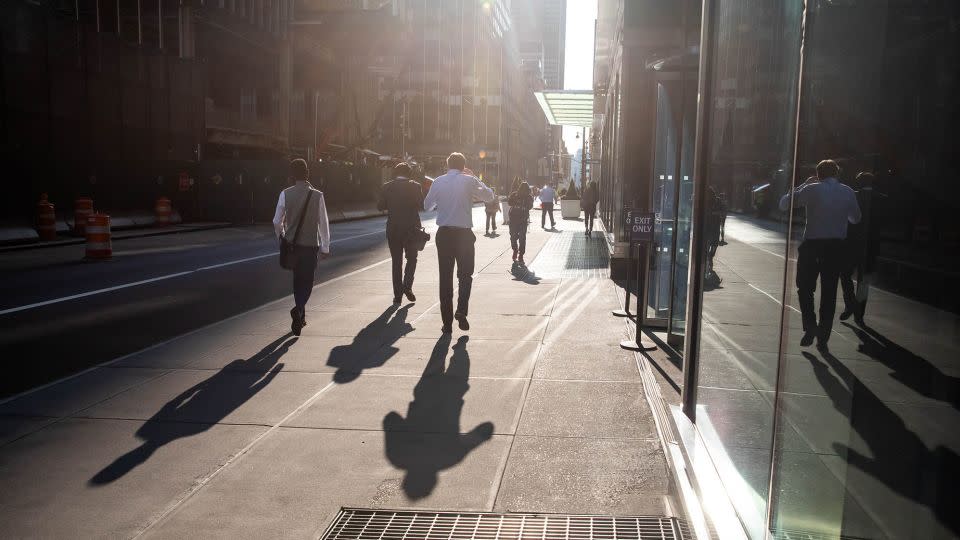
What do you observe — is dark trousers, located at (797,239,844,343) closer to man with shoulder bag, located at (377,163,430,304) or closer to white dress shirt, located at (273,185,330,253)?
white dress shirt, located at (273,185,330,253)

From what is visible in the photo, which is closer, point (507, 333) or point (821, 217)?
point (821, 217)

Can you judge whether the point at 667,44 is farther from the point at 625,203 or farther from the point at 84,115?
the point at 84,115

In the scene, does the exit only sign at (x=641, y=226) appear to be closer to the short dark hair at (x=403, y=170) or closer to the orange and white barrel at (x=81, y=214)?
the short dark hair at (x=403, y=170)

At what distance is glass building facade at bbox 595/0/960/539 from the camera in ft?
4.79

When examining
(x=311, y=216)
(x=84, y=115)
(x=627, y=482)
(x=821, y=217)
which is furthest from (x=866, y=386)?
(x=84, y=115)

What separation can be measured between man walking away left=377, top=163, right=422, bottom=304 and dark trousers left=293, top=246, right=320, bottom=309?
1578mm

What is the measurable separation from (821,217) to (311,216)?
7.23 metres

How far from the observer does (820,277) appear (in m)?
2.16

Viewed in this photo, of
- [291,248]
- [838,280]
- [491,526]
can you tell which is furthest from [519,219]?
[838,280]

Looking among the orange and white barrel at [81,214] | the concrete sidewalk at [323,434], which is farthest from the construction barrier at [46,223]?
the concrete sidewalk at [323,434]

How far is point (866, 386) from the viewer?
1.76 metres

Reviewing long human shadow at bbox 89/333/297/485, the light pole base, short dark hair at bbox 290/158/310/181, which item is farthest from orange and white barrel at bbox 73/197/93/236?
the light pole base

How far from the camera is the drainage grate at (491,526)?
11.8 feet

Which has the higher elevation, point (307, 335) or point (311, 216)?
point (311, 216)
